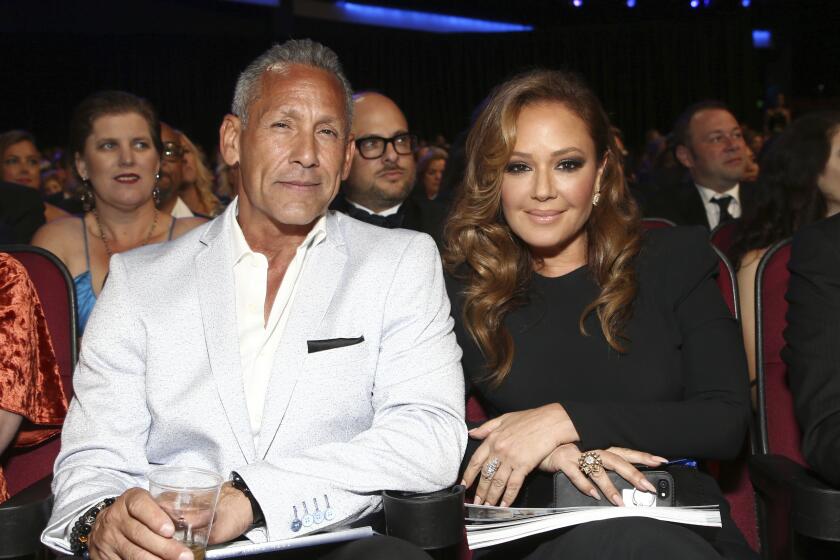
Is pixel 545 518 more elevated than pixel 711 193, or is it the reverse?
pixel 711 193

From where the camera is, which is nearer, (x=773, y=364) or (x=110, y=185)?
(x=773, y=364)

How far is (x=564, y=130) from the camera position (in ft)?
7.31

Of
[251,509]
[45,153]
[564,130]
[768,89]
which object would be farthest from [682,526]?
[768,89]

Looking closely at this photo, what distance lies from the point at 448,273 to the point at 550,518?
79cm

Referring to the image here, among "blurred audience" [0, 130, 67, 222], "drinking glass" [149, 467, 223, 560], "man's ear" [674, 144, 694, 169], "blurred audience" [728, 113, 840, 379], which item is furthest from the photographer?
"blurred audience" [0, 130, 67, 222]

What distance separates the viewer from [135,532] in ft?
5.26

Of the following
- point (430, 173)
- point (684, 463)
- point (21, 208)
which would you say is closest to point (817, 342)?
point (684, 463)

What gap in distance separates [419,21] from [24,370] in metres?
14.3

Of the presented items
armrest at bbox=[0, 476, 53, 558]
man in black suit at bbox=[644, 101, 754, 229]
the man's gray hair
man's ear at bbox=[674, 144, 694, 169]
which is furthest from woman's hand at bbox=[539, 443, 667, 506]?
man's ear at bbox=[674, 144, 694, 169]

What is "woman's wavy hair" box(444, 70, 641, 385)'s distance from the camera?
2.21 m

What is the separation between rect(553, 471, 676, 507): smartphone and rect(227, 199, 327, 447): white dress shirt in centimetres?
64

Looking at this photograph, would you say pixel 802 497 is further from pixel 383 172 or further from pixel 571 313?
pixel 383 172

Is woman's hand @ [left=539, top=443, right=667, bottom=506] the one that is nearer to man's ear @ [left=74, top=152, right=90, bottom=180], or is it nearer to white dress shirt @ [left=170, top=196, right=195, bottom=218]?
man's ear @ [left=74, top=152, right=90, bottom=180]

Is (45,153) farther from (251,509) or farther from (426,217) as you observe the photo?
Result: (251,509)
